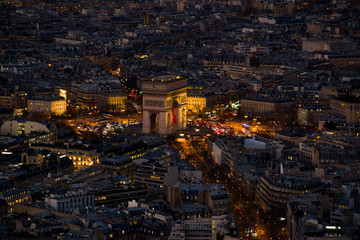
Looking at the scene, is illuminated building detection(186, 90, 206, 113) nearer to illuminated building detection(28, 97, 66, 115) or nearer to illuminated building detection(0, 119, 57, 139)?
illuminated building detection(28, 97, 66, 115)

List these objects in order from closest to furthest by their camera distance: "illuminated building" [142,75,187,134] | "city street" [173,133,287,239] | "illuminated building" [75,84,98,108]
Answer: "city street" [173,133,287,239] < "illuminated building" [142,75,187,134] < "illuminated building" [75,84,98,108]

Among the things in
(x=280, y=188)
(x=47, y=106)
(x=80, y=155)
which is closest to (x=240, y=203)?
(x=280, y=188)

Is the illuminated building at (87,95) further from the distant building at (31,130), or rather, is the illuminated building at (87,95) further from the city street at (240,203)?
the city street at (240,203)

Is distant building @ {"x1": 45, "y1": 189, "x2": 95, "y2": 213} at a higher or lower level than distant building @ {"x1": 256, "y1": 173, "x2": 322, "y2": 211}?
higher

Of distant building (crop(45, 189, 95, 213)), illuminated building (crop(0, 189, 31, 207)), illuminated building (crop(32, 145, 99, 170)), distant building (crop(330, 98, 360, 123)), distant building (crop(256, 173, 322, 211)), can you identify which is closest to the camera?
distant building (crop(45, 189, 95, 213))

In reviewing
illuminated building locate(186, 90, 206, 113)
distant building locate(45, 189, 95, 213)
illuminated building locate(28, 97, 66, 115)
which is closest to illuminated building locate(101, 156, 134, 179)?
distant building locate(45, 189, 95, 213)

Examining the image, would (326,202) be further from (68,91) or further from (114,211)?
(68,91)

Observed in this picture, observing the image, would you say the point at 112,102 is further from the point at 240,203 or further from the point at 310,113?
the point at 240,203

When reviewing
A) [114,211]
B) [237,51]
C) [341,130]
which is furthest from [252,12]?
[114,211]
